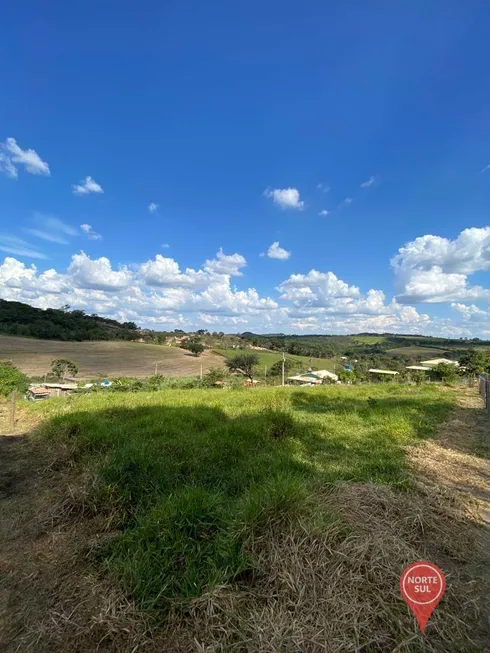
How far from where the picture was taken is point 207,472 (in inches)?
183

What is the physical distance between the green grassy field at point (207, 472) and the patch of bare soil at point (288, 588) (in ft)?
0.39

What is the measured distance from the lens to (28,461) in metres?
5.57

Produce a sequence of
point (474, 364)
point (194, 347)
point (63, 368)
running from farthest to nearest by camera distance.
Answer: point (194, 347) < point (63, 368) < point (474, 364)

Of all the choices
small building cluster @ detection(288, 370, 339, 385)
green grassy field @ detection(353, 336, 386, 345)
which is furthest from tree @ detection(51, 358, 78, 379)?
green grassy field @ detection(353, 336, 386, 345)

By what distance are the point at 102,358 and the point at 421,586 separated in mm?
58093

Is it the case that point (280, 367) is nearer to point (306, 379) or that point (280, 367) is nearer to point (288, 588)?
point (306, 379)

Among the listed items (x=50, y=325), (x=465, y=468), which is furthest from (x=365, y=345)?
(x=465, y=468)

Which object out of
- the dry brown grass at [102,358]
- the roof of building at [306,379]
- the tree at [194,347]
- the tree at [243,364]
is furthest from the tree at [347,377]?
the tree at [194,347]

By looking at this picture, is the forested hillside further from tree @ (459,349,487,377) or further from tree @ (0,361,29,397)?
tree @ (0,361,29,397)

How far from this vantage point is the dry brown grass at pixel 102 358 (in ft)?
153

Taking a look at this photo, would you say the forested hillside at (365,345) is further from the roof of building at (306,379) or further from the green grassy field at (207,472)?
the green grassy field at (207,472)

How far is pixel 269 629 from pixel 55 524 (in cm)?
239

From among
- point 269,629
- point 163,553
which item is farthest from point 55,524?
point 269,629

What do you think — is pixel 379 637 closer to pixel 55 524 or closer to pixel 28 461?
pixel 55 524
